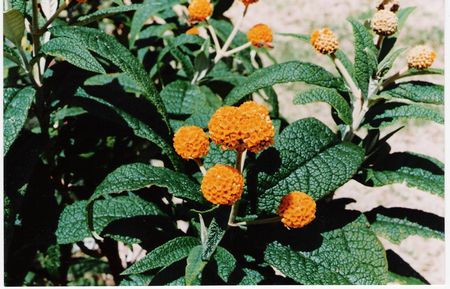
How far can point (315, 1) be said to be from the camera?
220 inches

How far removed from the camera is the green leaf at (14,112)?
1245mm

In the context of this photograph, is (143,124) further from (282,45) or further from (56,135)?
(282,45)

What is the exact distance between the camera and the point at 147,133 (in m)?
1.45

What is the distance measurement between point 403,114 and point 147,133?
696mm

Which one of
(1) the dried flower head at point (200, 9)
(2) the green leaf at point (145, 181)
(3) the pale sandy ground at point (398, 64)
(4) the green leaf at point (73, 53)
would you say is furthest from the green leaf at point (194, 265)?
(3) the pale sandy ground at point (398, 64)

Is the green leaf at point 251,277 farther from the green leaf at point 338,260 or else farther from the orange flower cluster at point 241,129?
the orange flower cluster at point 241,129

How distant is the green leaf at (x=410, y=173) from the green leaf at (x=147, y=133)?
54cm

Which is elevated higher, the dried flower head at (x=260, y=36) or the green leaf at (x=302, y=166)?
the dried flower head at (x=260, y=36)

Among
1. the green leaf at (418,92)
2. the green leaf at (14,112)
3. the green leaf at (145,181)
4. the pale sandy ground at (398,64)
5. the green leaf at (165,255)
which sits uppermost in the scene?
the green leaf at (14,112)

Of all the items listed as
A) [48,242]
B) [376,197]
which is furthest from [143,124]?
[376,197]

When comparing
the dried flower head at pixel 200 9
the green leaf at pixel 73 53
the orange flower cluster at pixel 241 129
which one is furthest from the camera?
the dried flower head at pixel 200 9

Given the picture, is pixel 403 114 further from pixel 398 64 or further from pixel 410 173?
pixel 398 64

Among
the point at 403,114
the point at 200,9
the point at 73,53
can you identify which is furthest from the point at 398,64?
the point at 73,53

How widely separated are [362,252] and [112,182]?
0.67 m
